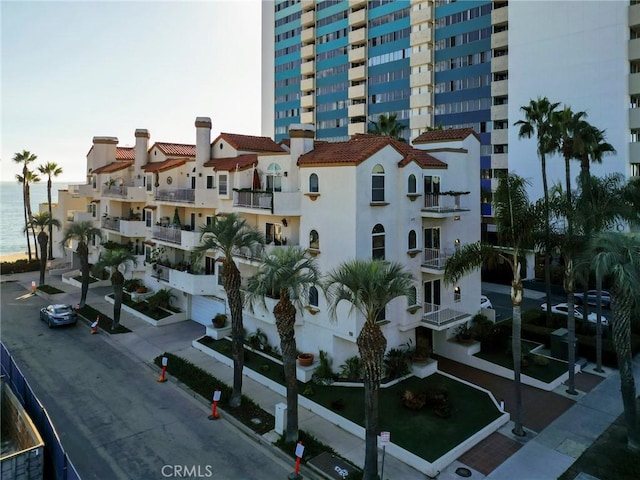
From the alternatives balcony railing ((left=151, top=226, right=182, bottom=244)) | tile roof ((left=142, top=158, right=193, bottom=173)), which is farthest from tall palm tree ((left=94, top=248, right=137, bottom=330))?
tile roof ((left=142, top=158, right=193, bottom=173))

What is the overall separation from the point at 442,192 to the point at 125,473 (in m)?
18.4

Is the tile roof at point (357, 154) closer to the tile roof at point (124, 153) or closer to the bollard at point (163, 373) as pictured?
the bollard at point (163, 373)

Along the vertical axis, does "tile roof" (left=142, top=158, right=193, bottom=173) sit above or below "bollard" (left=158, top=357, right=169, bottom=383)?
above

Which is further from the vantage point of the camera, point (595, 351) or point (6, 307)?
point (6, 307)

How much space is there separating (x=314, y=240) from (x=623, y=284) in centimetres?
1250

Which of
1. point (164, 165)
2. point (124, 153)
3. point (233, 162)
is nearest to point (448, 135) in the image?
point (233, 162)

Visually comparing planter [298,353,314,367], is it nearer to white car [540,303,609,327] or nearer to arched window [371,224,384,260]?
arched window [371,224,384,260]

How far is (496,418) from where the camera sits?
1720 cm

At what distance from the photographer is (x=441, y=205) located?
23.1 meters

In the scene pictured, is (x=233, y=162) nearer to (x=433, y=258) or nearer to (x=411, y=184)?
(x=411, y=184)

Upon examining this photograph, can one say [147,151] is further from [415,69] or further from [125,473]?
[415,69]

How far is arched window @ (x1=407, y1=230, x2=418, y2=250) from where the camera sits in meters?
22.2

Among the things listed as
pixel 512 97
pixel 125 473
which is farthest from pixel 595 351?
pixel 512 97

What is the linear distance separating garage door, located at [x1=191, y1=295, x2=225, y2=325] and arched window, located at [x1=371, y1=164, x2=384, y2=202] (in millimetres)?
12477
